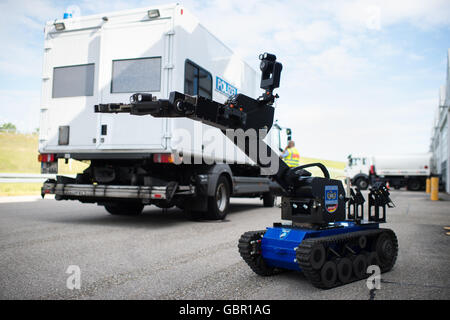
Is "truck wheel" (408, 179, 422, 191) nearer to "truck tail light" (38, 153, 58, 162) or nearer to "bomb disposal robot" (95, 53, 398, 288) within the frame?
"truck tail light" (38, 153, 58, 162)

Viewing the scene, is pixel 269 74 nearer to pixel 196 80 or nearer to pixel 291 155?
pixel 196 80

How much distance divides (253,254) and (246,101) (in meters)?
1.61

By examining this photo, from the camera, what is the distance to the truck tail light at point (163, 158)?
24.5ft

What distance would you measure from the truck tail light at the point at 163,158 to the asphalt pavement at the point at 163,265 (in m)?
1.35

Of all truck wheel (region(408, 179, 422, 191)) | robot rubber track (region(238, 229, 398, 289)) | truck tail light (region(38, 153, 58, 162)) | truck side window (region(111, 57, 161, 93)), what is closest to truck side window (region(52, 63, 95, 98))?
truck side window (region(111, 57, 161, 93))

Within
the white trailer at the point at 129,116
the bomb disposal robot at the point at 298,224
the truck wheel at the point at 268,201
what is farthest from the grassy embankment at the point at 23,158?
the bomb disposal robot at the point at 298,224

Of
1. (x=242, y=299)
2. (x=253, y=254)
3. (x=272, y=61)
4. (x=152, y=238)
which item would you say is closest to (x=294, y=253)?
(x=253, y=254)

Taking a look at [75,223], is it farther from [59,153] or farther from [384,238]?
[384,238]

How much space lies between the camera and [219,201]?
9109 millimetres

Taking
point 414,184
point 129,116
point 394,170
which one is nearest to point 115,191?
point 129,116

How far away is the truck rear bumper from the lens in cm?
735

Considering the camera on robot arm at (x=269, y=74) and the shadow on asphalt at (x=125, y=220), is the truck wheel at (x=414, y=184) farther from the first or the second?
the camera on robot arm at (x=269, y=74)

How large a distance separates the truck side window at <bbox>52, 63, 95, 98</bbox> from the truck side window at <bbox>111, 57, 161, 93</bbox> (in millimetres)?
642
